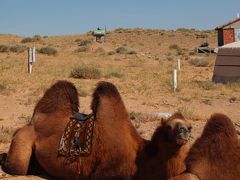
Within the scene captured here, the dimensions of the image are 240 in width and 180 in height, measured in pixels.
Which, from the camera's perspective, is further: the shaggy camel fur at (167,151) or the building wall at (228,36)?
the building wall at (228,36)

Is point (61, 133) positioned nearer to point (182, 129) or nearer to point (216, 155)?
point (182, 129)

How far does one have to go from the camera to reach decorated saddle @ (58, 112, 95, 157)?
5816 mm

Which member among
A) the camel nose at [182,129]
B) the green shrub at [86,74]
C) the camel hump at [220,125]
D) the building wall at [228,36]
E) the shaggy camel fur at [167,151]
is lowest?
the shaggy camel fur at [167,151]

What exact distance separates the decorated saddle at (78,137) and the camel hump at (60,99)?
19.1 inches

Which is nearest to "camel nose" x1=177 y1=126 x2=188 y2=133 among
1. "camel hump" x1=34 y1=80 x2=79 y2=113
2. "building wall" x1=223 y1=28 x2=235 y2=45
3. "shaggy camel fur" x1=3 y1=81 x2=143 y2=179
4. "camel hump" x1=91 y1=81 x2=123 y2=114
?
"shaggy camel fur" x1=3 y1=81 x2=143 y2=179

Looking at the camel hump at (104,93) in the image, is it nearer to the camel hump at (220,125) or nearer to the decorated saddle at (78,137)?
the decorated saddle at (78,137)

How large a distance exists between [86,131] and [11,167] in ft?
4.27

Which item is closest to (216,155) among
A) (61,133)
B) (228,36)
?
(61,133)

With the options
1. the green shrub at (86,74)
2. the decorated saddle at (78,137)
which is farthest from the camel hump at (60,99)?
the green shrub at (86,74)

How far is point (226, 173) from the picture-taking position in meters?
4.32

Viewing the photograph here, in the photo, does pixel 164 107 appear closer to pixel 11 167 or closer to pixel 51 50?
pixel 11 167

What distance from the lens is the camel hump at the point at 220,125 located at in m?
4.44

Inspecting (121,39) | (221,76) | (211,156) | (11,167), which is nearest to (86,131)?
(11,167)

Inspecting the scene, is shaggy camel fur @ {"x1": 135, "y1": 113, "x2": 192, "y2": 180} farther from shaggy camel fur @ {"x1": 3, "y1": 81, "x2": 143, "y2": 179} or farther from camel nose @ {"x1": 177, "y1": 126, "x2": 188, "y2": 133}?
shaggy camel fur @ {"x1": 3, "y1": 81, "x2": 143, "y2": 179}
